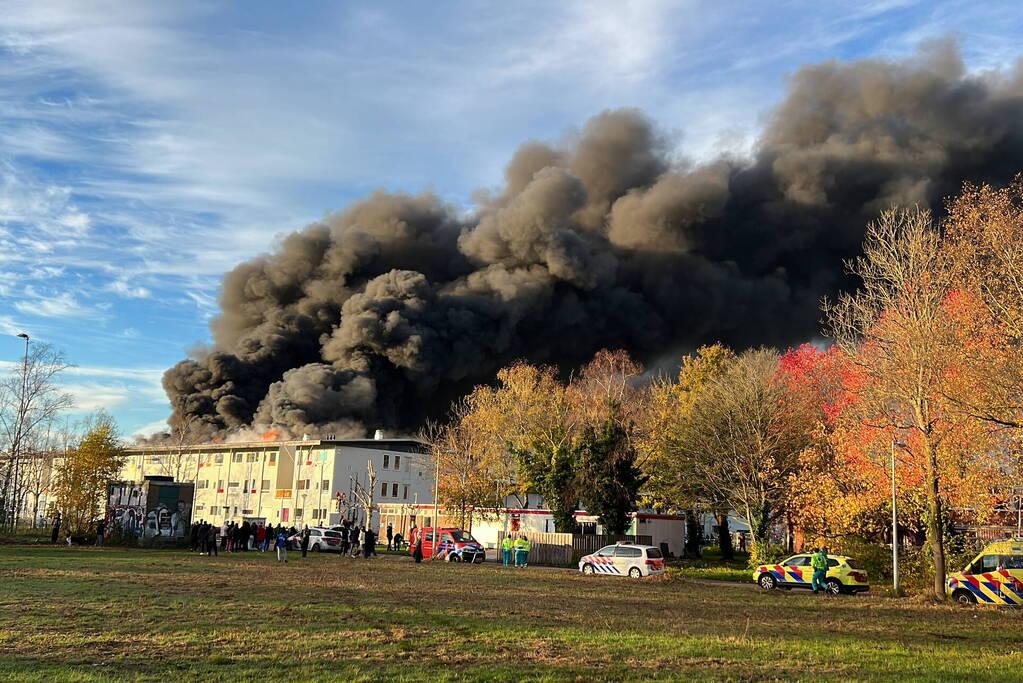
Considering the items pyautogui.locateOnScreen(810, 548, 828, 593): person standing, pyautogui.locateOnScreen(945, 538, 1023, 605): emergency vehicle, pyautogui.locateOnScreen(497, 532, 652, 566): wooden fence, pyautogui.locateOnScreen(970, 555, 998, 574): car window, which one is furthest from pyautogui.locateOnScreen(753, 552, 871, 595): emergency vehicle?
pyautogui.locateOnScreen(497, 532, 652, 566): wooden fence

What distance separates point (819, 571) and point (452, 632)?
16.1 meters

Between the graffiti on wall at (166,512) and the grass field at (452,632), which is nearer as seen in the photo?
the grass field at (452,632)

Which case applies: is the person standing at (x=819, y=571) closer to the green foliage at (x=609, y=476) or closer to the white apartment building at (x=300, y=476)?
the green foliage at (x=609, y=476)

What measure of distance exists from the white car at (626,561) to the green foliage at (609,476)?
8378mm

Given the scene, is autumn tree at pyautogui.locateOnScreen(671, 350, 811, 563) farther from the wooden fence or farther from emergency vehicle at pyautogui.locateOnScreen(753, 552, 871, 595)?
emergency vehicle at pyautogui.locateOnScreen(753, 552, 871, 595)

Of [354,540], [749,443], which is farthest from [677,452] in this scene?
[354,540]

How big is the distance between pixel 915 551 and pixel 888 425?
9143 millimetres

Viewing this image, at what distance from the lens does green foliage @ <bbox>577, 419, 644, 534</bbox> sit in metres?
39.7

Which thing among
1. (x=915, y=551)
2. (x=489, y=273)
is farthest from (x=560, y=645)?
(x=489, y=273)

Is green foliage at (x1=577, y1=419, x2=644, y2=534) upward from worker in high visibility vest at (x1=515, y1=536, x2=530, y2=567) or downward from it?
upward

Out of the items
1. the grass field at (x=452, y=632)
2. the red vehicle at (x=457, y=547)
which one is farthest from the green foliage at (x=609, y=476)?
the grass field at (x=452, y=632)

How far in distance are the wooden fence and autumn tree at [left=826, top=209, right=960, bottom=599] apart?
16.9 metres

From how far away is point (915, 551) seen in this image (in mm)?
29062

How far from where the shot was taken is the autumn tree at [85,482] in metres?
36.9
